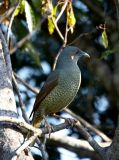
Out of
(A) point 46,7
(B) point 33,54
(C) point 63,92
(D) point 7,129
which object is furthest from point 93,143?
(B) point 33,54

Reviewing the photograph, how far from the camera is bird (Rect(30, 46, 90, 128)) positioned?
17.8 feet

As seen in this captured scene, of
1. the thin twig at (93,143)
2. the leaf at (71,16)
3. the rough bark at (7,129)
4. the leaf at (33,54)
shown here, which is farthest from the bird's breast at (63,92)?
the leaf at (33,54)

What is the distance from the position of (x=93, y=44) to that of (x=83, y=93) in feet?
1.94

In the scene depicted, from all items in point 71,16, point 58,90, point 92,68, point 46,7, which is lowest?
point 92,68

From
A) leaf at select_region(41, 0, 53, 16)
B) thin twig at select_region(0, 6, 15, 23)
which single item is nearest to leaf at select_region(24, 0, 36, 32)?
leaf at select_region(41, 0, 53, 16)

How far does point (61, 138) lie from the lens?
6.46m

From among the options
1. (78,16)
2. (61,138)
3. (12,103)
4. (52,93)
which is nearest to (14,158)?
(12,103)

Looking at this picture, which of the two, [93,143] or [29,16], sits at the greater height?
[29,16]

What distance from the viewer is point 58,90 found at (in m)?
5.54

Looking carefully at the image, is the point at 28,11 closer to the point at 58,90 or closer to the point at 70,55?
the point at 70,55

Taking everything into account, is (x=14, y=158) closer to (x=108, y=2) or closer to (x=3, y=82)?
(x=3, y=82)

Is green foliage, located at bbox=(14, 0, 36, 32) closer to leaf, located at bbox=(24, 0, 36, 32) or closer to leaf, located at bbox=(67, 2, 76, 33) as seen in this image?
leaf, located at bbox=(24, 0, 36, 32)

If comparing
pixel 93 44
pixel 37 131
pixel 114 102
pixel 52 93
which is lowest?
pixel 114 102

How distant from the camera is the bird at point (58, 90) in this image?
17.8 ft
